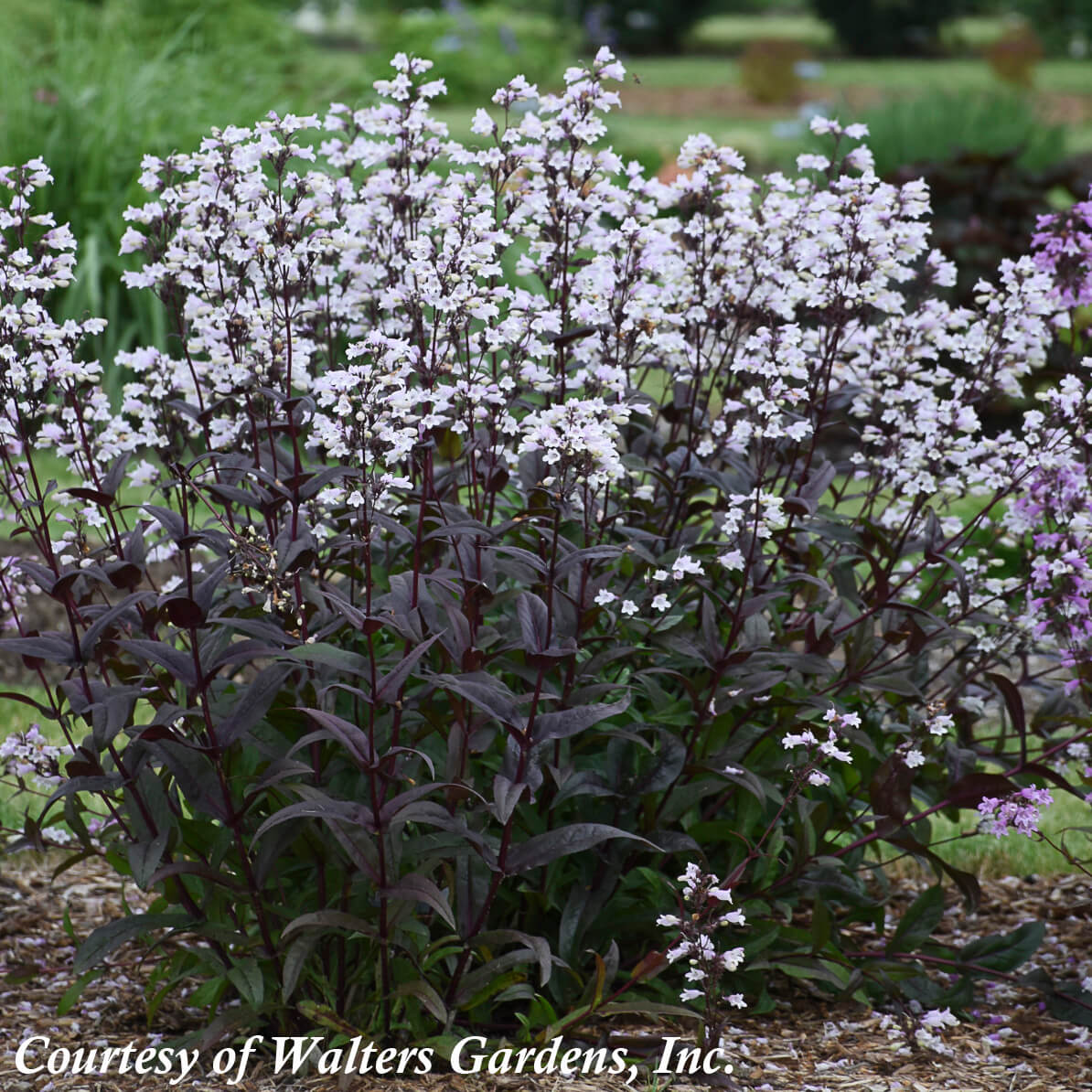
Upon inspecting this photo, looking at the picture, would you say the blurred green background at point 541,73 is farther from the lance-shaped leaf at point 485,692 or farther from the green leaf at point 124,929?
the green leaf at point 124,929

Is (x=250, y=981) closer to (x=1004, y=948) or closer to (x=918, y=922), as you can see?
(x=918, y=922)

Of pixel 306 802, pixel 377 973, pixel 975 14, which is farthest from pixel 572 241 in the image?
pixel 975 14

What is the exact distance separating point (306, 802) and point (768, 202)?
1708 millimetres

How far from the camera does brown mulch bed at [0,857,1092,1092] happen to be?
2.57m

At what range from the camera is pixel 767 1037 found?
283 centimetres

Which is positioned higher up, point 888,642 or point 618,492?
point 618,492

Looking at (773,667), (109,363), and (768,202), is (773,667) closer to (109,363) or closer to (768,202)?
(768,202)

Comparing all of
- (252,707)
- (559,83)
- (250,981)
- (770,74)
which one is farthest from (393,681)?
(770,74)

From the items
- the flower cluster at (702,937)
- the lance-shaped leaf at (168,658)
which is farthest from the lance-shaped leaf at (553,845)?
the lance-shaped leaf at (168,658)

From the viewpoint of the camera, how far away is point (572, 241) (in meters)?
2.82

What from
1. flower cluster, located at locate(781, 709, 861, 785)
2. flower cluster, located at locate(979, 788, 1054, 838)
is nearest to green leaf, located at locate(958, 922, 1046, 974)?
flower cluster, located at locate(979, 788, 1054, 838)

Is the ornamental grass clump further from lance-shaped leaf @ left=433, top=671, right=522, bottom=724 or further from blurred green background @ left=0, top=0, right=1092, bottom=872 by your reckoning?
blurred green background @ left=0, top=0, right=1092, bottom=872

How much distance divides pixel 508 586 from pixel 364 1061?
935mm

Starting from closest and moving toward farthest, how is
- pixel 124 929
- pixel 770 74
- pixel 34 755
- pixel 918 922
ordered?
pixel 124 929 → pixel 34 755 → pixel 918 922 → pixel 770 74
